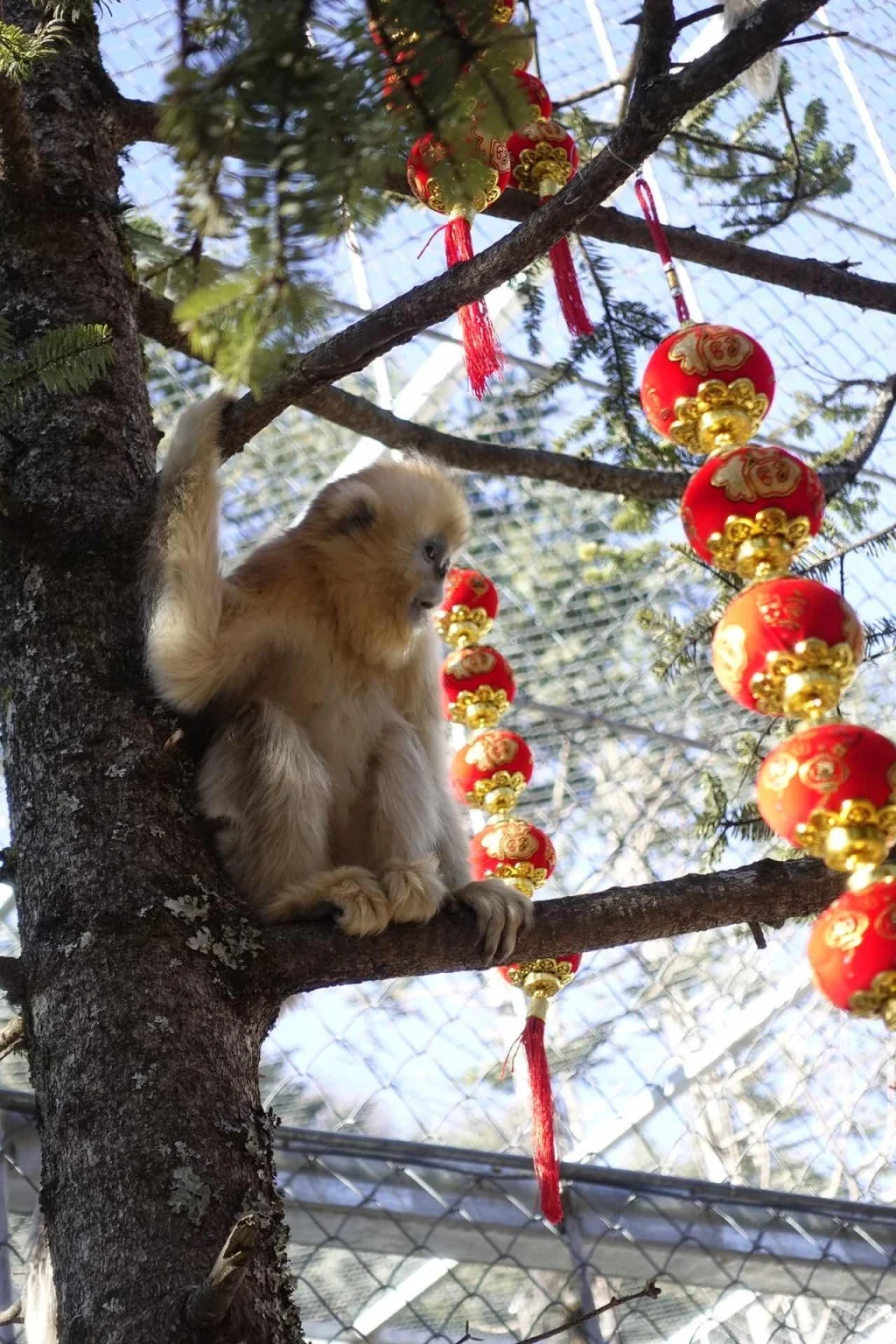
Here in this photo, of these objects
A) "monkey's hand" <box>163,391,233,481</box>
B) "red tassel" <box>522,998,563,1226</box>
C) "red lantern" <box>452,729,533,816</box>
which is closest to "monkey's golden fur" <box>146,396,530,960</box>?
"monkey's hand" <box>163,391,233,481</box>

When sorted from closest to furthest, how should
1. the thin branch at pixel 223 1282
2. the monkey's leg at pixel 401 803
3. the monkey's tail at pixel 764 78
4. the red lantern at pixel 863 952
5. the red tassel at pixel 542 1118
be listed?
the thin branch at pixel 223 1282 < the red lantern at pixel 863 952 < the red tassel at pixel 542 1118 < the monkey's leg at pixel 401 803 < the monkey's tail at pixel 764 78

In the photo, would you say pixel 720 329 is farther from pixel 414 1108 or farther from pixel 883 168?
pixel 883 168

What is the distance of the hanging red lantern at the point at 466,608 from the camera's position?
2.91 metres

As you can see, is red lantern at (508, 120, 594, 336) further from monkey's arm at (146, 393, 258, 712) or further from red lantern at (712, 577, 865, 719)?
red lantern at (712, 577, 865, 719)

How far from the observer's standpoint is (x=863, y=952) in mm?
1410

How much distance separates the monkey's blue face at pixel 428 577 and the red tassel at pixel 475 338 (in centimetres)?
32

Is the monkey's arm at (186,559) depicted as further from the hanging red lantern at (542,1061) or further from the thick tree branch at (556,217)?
A: the hanging red lantern at (542,1061)

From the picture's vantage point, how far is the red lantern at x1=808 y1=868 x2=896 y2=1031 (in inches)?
55.2

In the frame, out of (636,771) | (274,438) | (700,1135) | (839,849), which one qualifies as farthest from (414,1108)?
(839,849)

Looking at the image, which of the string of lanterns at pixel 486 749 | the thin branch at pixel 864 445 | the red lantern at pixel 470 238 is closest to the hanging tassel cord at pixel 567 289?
the red lantern at pixel 470 238

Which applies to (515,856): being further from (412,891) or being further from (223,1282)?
(223,1282)

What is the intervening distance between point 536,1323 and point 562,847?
176 cm

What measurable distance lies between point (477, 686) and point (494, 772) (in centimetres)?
18

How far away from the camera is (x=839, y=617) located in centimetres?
160
